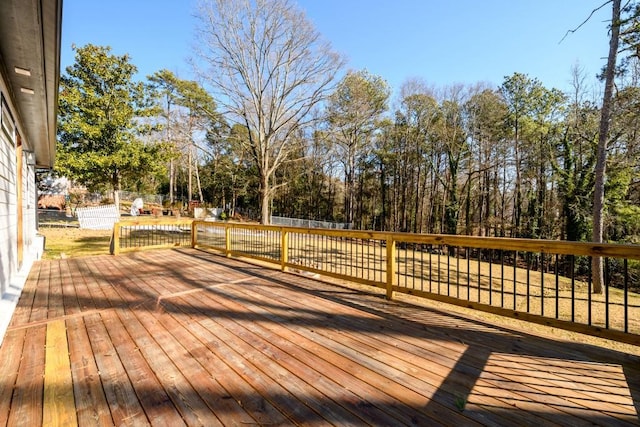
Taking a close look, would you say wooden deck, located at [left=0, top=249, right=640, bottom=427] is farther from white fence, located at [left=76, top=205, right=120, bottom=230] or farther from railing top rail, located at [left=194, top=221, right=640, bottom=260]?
white fence, located at [left=76, top=205, right=120, bottom=230]

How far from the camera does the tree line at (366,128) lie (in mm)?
11289

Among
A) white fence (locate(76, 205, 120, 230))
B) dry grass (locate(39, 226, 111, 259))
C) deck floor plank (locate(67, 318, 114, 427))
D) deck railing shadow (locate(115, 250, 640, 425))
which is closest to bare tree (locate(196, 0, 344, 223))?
dry grass (locate(39, 226, 111, 259))

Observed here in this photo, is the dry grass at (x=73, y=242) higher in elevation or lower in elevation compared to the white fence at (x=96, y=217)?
lower

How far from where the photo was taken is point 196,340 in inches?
95.6

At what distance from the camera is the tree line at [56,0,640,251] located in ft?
37.0

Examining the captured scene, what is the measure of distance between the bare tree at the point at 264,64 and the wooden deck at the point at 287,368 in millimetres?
9797

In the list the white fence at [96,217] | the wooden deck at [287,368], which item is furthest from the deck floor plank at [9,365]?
the white fence at [96,217]

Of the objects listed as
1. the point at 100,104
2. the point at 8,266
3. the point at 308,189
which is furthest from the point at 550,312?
the point at 308,189

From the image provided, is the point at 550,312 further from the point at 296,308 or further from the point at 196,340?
the point at 196,340

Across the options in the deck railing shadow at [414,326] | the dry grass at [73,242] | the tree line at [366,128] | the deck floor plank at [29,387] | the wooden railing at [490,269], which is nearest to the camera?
the deck floor plank at [29,387]

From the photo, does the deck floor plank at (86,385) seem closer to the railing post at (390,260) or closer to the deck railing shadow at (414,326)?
the deck railing shadow at (414,326)

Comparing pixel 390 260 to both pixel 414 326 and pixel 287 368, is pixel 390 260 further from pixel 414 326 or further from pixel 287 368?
pixel 287 368

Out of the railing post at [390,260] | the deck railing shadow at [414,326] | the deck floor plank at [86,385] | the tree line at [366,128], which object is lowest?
the deck railing shadow at [414,326]

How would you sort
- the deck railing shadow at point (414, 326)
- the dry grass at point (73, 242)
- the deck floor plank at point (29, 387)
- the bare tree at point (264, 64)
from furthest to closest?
the bare tree at point (264, 64), the dry grass at point (73, 242), the deck railing shadow at point (414, 326), the deck floor plank at point (29, 387)
